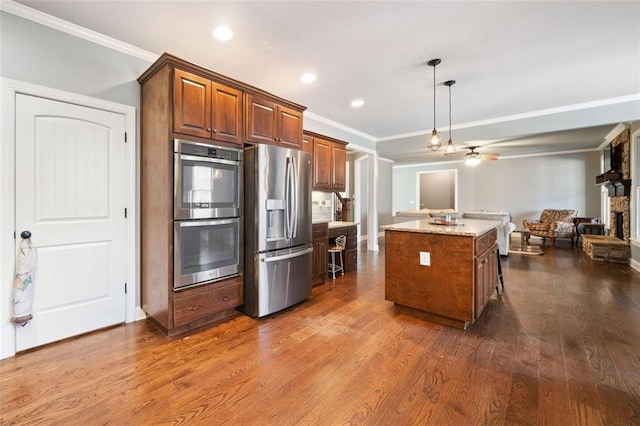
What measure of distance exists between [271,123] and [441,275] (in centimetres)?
240

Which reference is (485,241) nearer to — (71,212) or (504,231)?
(504,231)

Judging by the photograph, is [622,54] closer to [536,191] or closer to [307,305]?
[307,305]

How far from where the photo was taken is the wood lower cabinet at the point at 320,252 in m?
4.08

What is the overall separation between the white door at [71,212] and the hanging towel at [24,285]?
6cm

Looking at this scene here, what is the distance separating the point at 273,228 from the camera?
2973 mm

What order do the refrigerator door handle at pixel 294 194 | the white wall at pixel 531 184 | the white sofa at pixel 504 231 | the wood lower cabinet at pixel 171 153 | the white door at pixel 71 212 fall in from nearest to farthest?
the white door at pixel 71 212
the wood lower cabinet at pixel 171 153
the refrigerator door handle at pixel 294 194
the white sofa at pixel 504 231
the white wall at pixel 531 184

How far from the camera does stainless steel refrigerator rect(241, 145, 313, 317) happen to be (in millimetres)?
2850

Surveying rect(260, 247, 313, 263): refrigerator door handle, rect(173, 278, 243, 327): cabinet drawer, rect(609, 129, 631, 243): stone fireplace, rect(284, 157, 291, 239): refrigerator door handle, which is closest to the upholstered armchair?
rect(609, 129, 631, 243): stone fireplace

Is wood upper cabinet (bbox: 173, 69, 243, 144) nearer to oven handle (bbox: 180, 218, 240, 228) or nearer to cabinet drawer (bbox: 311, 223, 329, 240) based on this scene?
oven handle (bbox: 180, 218, 240, 228)

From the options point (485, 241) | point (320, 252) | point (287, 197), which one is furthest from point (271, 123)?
point (485, 241)

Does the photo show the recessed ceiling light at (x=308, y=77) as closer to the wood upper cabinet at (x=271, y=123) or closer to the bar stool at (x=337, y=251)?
the wood upper cabinet at (x=271, y=123)

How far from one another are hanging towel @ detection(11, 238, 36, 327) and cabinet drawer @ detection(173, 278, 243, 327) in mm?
1047

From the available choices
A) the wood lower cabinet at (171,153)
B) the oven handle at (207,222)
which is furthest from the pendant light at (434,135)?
the oven handle at (207,222)

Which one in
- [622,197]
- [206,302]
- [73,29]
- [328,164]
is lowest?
[206,302]
